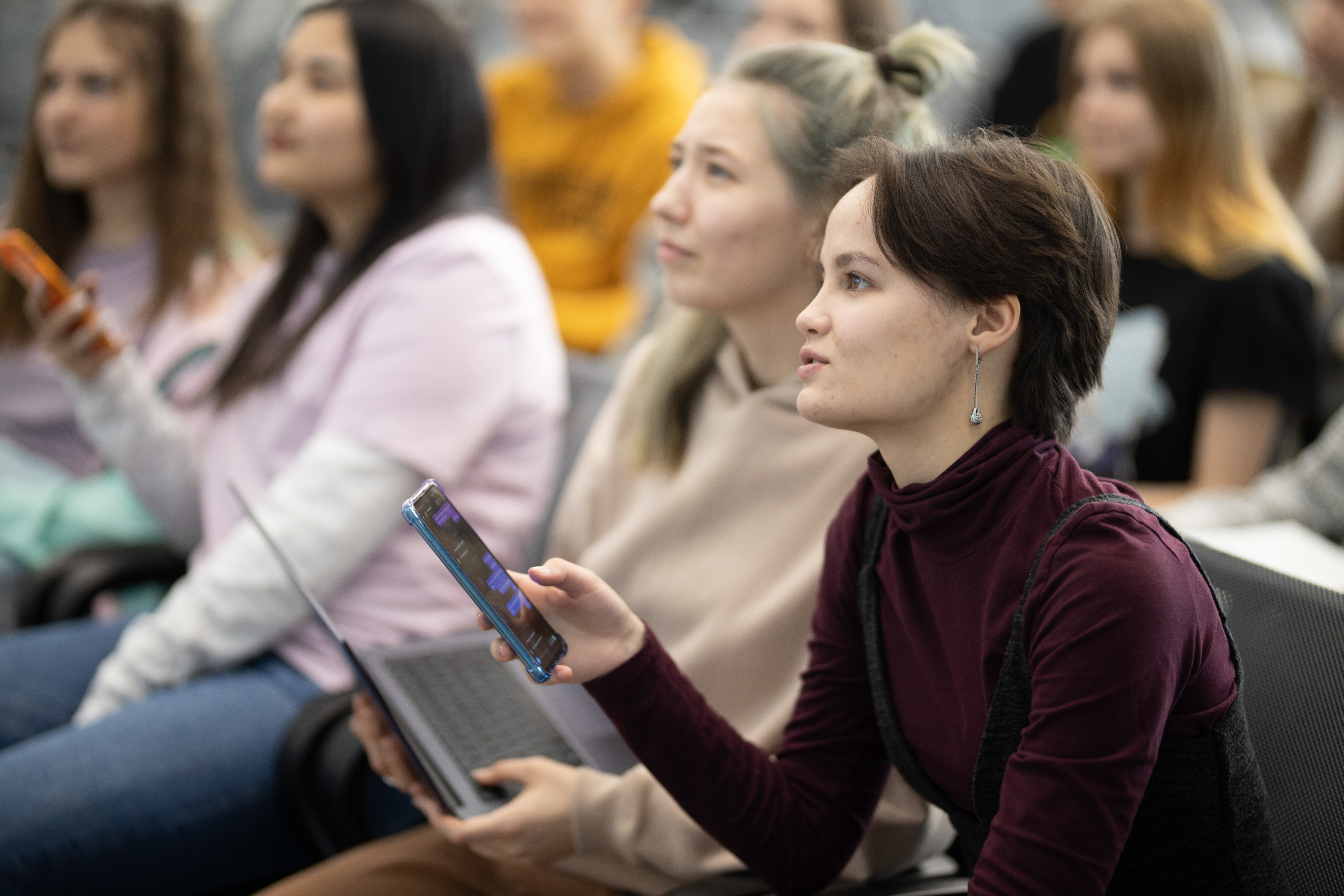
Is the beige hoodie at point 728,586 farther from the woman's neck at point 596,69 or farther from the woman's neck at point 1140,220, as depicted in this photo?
the woman's neck at point 596,69

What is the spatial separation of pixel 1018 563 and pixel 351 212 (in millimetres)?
1294

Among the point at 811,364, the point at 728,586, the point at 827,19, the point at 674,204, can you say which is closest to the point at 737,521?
the point at 728,586

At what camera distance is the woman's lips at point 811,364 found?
0.86m

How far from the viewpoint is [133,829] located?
1.34m

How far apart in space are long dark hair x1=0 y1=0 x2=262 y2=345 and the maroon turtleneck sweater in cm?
163

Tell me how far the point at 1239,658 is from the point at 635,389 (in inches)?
32.7

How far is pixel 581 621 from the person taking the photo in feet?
3.12

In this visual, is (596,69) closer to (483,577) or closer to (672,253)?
(672,253)

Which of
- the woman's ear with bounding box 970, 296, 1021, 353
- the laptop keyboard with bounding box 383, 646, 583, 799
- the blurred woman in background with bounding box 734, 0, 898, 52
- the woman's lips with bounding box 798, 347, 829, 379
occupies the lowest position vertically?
the laptop keyboard with bounding box 383, 646, 583, 799

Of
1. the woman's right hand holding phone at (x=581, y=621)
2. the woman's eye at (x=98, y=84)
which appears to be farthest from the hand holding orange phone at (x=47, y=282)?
the woman's right hand holding phone at (x=581, y=621)

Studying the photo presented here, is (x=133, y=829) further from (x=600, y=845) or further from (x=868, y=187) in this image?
(x=868, y=187)

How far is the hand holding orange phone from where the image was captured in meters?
1.62

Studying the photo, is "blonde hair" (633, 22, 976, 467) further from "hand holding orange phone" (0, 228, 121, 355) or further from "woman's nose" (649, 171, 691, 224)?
"hand holding orange phone" (0, 228, 121, 355)

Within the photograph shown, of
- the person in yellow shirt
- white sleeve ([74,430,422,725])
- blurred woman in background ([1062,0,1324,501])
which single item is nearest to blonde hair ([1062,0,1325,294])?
blurred woman in background ([1062,0,1324,501])
